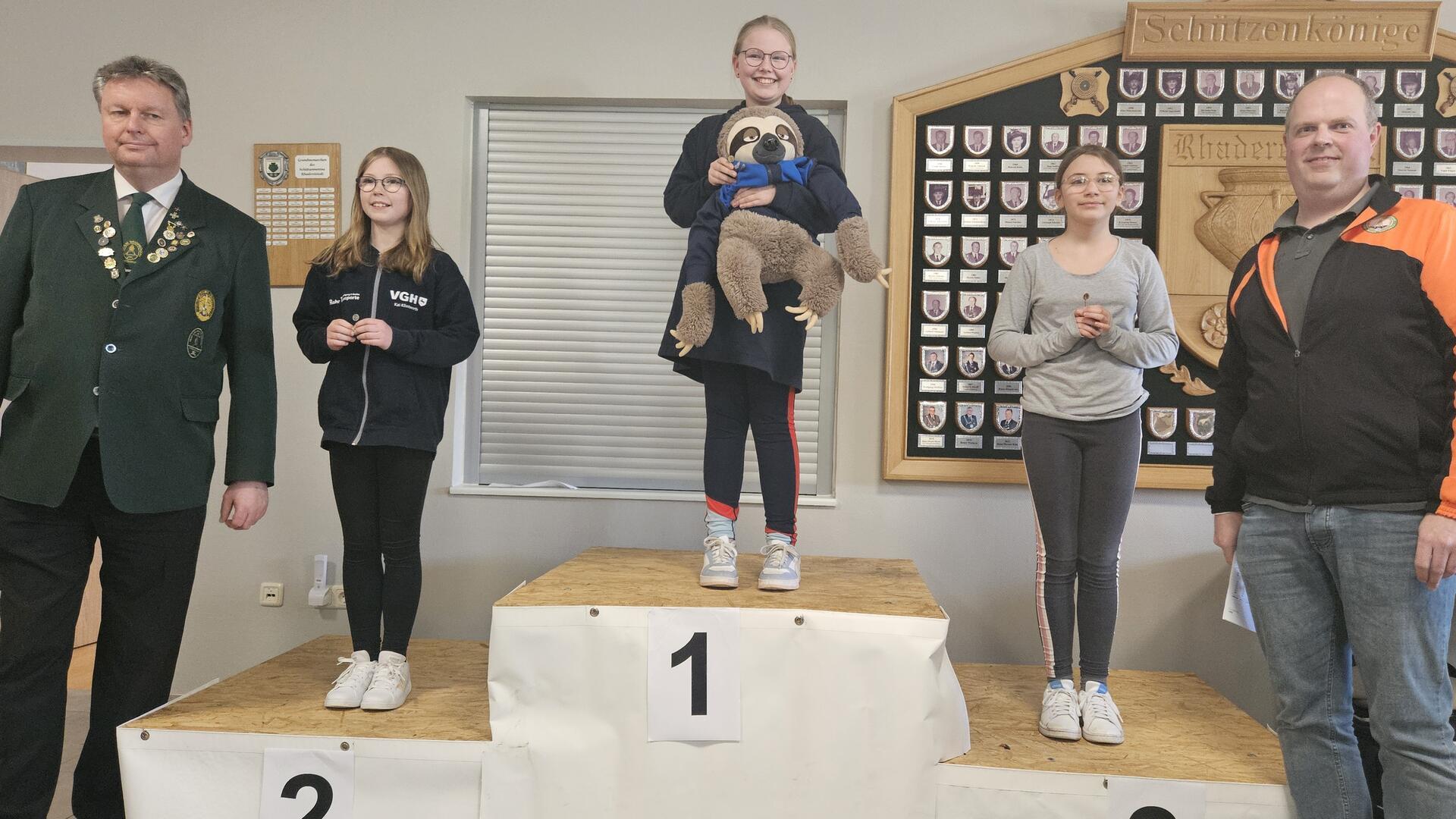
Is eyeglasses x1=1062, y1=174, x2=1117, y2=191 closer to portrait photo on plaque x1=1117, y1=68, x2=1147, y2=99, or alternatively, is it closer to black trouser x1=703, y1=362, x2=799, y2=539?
black trouser x1=703, y1=362, x2=799, y2=539

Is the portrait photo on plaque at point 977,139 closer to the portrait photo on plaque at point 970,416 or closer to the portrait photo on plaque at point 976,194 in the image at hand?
the portrait photo on plaque at point 976,194

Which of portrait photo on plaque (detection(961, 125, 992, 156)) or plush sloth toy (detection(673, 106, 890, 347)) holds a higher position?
portrait photo on plaque (detection(961, 125, 992, 156))

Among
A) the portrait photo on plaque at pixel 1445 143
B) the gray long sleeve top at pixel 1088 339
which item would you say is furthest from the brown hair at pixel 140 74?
the portrait photo on plaque at pixel 1445 143

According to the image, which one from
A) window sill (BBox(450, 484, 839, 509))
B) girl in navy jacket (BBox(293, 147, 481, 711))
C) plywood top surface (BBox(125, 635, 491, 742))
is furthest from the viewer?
window sill (BBox(450, 484, 839, 509))

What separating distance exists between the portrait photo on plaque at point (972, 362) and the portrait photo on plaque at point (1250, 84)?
1062mm

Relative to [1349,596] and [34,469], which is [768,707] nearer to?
[1349,596]

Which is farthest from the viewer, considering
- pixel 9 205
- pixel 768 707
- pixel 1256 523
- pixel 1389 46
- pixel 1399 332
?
pixel 9 205

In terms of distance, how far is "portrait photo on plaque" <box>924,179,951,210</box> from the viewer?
2.57 metres

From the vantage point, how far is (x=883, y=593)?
1859mm

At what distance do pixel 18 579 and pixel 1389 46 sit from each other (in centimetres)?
365

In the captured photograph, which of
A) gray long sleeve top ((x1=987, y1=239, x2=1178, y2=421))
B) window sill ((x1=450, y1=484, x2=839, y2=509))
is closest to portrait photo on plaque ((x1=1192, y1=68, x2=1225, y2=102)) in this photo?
gray long sleeve top ((x1=987, y1=239, x2=1178, y2=421))

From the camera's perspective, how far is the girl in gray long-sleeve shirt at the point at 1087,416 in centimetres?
180

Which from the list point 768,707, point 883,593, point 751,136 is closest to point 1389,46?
point 751,136

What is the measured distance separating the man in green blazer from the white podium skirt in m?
0.72
